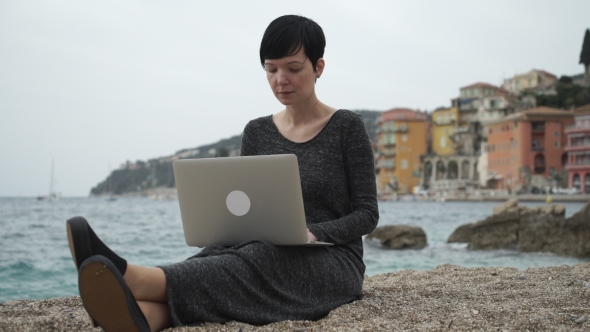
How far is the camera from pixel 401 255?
11.3 meters

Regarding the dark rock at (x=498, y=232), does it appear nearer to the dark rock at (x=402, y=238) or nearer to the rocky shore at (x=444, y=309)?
the dark rock at (x=402, y=238)

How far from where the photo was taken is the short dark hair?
243 cm

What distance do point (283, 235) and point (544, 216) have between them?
9.50 m

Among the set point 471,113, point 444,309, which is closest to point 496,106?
point 471,113

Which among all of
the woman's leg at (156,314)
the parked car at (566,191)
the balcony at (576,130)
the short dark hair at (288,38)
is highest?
the balcony at (576,130)

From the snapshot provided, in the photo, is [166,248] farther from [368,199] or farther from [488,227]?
[368,199]

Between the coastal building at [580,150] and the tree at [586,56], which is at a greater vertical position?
the tree at [586,56]

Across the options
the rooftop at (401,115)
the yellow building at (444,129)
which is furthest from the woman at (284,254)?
the yellow building at (444,129)

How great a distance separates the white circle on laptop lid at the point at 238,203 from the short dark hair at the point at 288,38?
0.58 meters

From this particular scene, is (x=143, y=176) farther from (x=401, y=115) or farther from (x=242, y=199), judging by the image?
(x=242, y=199)

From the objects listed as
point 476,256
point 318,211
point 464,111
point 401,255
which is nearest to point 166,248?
point 401,255

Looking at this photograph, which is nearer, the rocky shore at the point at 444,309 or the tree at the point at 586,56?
the rocky shore at the point at 444,309

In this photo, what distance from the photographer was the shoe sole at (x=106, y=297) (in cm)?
175

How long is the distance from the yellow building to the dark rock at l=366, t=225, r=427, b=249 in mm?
61039
